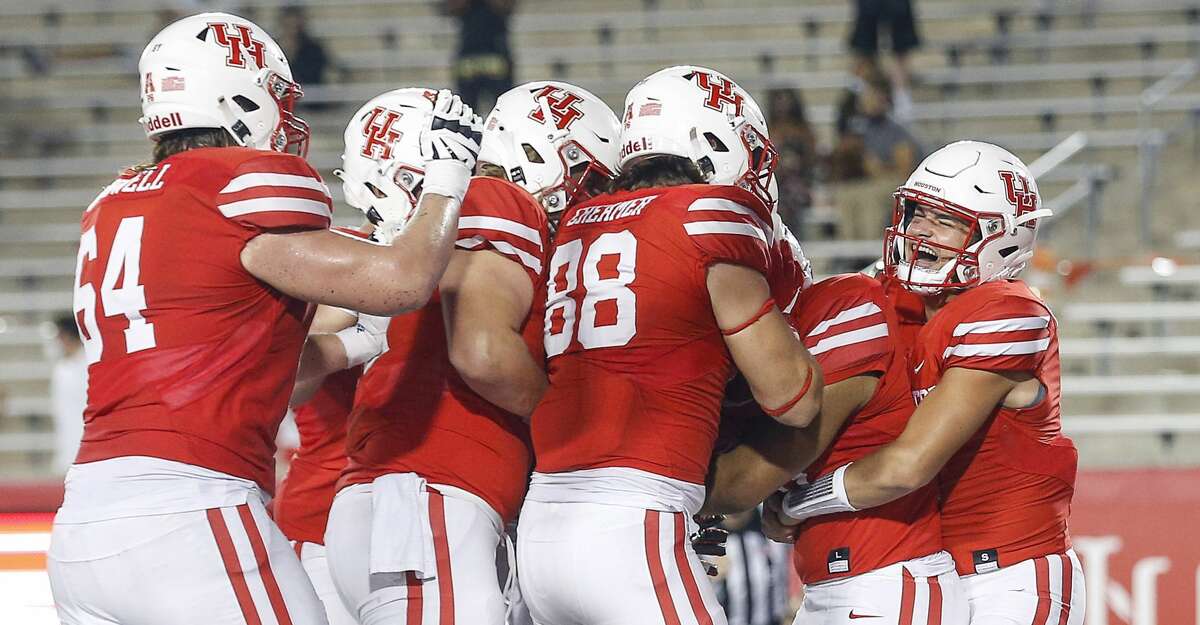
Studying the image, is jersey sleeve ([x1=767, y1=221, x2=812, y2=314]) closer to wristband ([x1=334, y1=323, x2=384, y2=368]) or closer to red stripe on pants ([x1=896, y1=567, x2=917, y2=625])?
red stripe on pants ([x1=896, y1=567, x2=917, y2=625])

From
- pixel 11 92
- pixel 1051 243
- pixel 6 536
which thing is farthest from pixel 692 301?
pixel 11 92

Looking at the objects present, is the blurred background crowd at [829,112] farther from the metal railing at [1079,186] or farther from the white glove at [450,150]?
the white glove at [450,150]

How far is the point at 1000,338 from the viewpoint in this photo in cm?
351

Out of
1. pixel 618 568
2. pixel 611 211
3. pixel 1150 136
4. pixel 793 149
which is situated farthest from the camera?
pixel 1150 136

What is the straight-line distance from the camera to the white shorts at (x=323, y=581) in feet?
13.0

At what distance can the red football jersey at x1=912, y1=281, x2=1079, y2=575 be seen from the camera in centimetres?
365

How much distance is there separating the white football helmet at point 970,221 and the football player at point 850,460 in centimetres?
16

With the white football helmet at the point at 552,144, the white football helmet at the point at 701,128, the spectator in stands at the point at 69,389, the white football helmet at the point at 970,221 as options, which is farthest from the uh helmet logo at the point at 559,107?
the spectator in stands at the point at 69,389

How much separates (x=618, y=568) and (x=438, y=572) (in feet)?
1.47

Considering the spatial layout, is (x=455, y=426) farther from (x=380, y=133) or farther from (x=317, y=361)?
(x=380, y=133)

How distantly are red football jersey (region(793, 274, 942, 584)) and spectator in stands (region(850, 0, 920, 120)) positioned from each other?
7.77m

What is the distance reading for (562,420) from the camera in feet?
11.3

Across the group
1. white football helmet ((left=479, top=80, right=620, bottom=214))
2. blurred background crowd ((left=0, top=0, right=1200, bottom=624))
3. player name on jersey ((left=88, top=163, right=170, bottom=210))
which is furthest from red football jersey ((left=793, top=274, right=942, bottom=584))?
blurred background crowd ((left=0, top=0, right=1200, bottom=624))

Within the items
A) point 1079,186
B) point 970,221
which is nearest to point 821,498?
point 970,221
